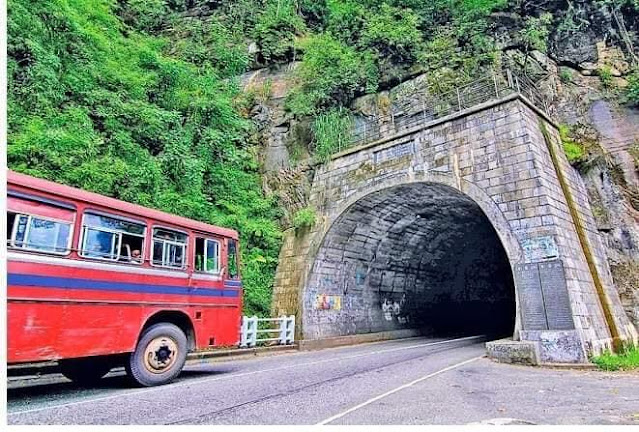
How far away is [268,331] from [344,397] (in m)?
7.00

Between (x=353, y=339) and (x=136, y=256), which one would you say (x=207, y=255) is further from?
(x=353, y=339)

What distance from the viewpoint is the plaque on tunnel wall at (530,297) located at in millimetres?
9883

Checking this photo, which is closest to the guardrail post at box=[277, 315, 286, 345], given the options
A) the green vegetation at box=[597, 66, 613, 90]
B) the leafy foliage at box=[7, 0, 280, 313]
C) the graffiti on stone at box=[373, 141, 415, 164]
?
the leafy foliage at box=[7, 0, 280, 313]

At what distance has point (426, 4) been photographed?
20531 mm

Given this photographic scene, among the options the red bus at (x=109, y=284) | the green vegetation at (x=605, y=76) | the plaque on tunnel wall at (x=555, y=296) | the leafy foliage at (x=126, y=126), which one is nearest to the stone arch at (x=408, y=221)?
the plaque on tunnel wall at (x=555, y=296)

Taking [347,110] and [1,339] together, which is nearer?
[1,339]

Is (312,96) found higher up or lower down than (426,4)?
lower down

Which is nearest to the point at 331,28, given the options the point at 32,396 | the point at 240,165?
the point at 240,165

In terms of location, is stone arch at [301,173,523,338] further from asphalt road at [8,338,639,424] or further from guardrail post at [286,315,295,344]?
asphalt road at [8,338,639,424]

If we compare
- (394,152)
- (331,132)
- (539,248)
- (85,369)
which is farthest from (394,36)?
(85,369)

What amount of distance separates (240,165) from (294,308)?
239 inches

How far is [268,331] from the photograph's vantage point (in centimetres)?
1273

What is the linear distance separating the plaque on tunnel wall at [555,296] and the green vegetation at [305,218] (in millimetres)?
7440

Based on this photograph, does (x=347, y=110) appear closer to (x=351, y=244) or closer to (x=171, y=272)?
(x=351, y=244)
